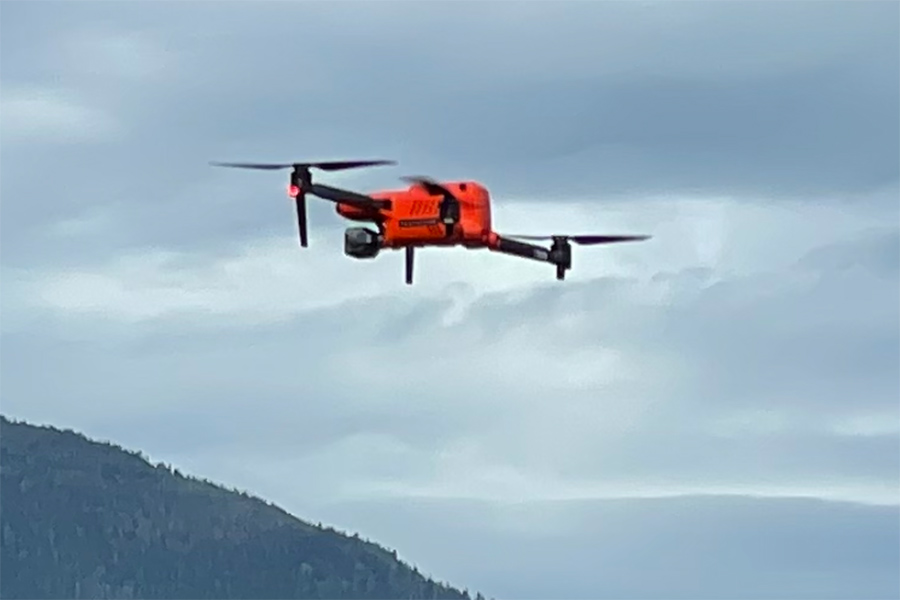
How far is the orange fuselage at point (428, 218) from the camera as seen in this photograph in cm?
15350

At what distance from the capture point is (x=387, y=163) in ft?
453

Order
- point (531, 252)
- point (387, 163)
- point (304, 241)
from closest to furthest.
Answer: point (387, 163), point (304, 241), point (531, 252)

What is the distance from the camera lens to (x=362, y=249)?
156 metres

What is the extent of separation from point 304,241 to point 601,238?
20.9 metres

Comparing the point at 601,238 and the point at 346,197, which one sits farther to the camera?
the point at 601,238

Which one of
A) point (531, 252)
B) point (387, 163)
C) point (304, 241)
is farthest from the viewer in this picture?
Answer: point (531, 252)

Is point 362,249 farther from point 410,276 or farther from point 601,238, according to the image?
point 601,238

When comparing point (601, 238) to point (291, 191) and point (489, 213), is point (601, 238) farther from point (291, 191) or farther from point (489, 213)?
point (291, 191)

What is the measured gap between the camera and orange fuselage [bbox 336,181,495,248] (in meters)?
154

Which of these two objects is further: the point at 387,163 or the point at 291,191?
the point at 291,191

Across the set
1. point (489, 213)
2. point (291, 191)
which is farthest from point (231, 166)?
point (489, 213)

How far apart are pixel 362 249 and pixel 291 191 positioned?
6626 mm

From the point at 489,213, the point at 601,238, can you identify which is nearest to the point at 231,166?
the point at 489,213

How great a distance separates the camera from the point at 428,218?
15325 cm
